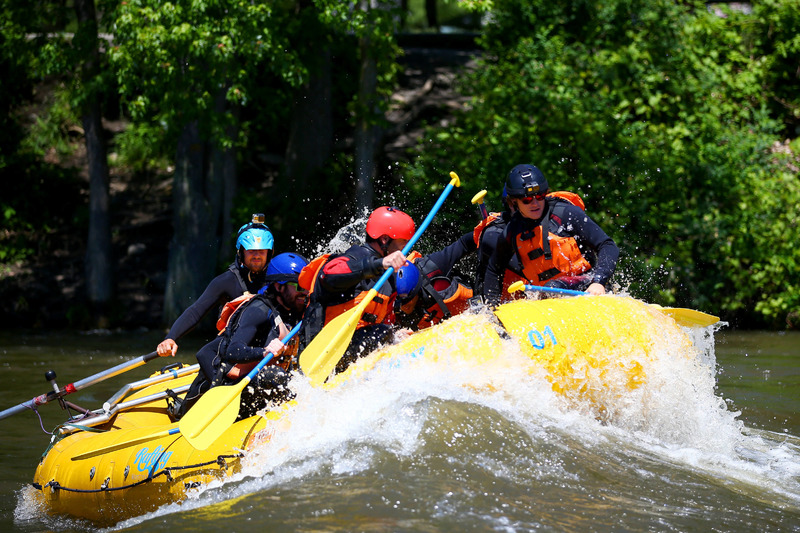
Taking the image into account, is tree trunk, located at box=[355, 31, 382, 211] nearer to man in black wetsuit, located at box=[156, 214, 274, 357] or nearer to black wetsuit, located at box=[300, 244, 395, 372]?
man in black wetsuit, located at box=[156, 214, 274, 357]

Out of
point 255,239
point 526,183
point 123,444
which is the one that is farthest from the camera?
point 526,183

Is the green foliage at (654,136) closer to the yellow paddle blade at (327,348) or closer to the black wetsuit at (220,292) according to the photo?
the black wetsuit at (220,292)

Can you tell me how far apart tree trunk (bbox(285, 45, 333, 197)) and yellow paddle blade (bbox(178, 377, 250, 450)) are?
992 cm

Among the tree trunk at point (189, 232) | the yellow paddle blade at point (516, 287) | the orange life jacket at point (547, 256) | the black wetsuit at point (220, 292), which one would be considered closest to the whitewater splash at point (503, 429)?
the yellow paddle blade at point (516, 287)

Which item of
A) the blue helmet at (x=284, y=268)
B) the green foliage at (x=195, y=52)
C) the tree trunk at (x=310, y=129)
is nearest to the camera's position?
the blue helmet at (x=284, y=268)

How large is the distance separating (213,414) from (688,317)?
10.4 feet

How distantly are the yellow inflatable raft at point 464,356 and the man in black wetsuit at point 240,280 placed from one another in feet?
2.69

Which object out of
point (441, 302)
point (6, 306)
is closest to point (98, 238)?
point (6, 306)

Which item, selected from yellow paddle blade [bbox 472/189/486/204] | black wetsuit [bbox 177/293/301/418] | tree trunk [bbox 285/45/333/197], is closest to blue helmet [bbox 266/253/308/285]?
black wetsuit [bbox 177/293/301/418]

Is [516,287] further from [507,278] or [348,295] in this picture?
[348,295]

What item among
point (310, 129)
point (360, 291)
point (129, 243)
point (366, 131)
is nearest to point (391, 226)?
point (360, 291)

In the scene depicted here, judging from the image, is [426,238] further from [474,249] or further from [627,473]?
[627,473]

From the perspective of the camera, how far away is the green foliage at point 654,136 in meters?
12.8

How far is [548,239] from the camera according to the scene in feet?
22.0
